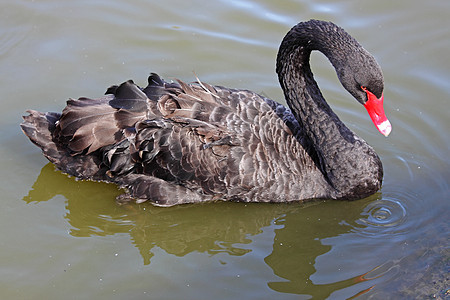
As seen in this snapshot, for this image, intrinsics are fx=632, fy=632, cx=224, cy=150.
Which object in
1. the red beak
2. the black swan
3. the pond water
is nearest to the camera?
the pond water

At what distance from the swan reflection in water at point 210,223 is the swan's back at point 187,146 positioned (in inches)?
6.2

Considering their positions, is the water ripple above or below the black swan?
below

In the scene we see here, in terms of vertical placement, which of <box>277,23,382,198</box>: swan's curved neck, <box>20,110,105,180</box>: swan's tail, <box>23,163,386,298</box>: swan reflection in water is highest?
<box>277,23,382,198</box>: swan's curved neck

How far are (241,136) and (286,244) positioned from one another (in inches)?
49.1

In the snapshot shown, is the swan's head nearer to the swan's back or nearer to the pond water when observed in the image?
the swan's back

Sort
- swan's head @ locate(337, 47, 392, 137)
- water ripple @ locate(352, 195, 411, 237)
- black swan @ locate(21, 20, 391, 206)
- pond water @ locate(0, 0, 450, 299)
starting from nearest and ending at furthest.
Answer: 1. pond water @ locate(0, 0, 450, 299)
2. swan's head @ locate(337, 47, 392, 137)
3. water ripple @ locate(352, 195, 411, 237)
4. black swan @ locate(21, 20, 391, 206)

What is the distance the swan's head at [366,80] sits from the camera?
6.31 metres

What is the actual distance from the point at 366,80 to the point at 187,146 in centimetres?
201

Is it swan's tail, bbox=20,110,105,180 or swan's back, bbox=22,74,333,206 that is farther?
swan's tail, bbox=20,110,105,180

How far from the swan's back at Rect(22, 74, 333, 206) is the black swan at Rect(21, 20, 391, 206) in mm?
11

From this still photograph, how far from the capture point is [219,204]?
7141mm

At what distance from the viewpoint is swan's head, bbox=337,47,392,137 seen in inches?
248

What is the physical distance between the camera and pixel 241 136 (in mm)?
6836

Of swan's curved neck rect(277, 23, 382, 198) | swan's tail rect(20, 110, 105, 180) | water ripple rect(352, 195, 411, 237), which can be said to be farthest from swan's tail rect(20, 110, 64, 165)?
water ripple rect(352, 195, 411, 237)
